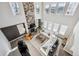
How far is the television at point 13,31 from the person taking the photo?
1.42m

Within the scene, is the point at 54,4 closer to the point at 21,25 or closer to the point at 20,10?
the point at 20,10

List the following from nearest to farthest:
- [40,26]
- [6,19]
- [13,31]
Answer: [6,19] → [13,31] → [40,26]

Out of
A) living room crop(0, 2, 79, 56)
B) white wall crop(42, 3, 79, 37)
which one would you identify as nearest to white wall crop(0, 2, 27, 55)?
living room crop(0, 2, 79, 56)

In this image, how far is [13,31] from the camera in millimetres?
1535

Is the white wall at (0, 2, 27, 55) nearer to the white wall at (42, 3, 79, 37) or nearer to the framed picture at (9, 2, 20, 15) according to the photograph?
the framed picture at (9, 2, 20, 15)

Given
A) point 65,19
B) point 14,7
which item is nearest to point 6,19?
point 14,7

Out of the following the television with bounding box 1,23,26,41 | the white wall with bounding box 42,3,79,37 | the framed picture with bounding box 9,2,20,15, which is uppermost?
the framed picture with bounding box 9,2,20,15

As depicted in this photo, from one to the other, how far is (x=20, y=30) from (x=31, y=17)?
0.49 metres

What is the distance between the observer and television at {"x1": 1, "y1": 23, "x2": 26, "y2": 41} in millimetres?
1416

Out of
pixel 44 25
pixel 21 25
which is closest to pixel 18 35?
pixel 21 25

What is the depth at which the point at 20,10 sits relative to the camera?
1539 mm

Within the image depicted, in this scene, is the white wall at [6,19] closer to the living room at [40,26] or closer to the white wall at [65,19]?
the living room at [40,26]

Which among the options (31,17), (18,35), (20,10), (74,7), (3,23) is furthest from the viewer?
(31,17)

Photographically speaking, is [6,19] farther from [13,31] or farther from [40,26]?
[40,26]
